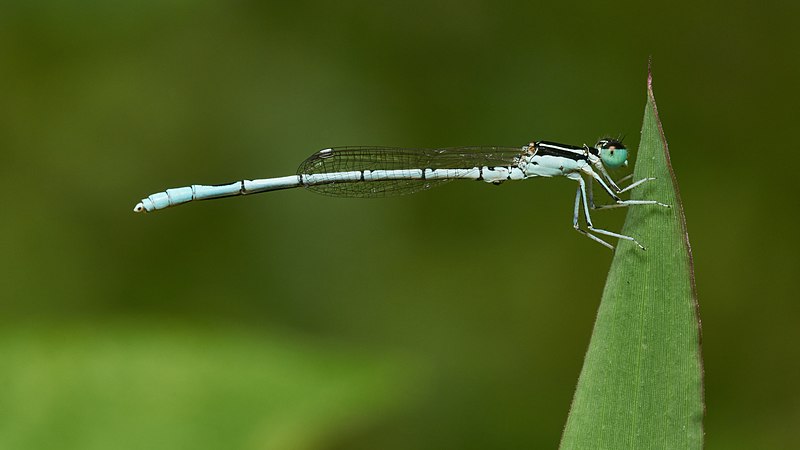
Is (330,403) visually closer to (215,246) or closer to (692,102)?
(215,246)

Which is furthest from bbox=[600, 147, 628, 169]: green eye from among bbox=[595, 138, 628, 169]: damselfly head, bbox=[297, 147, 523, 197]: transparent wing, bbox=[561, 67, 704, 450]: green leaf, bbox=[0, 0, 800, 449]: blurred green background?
bbox=[561, 67, 704, 450]: green leaf

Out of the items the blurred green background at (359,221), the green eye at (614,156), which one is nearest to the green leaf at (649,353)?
the green eye at (614,156)

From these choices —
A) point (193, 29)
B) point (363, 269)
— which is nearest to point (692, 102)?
point (363, 269)

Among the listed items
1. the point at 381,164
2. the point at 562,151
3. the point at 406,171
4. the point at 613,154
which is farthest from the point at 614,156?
the point at 381,164

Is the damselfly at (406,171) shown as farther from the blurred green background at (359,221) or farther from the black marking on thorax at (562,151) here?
the blurred green background at (359,221)

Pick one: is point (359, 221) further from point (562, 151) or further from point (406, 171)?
point (562, 151)

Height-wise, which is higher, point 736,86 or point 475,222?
point 736,86
